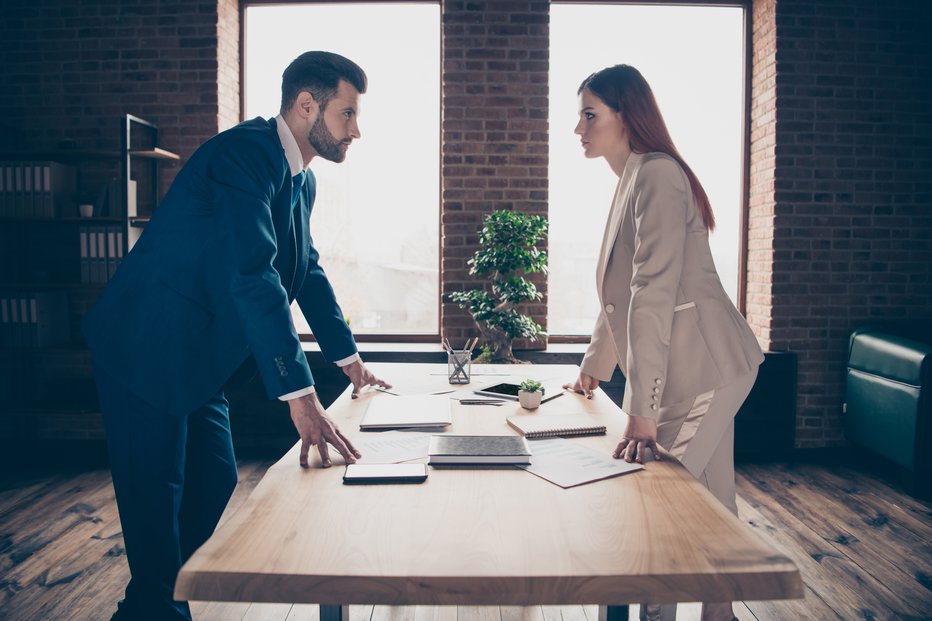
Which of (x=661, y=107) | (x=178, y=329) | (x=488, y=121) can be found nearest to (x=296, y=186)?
(x=178, y=329)

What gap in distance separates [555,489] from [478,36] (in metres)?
3.63

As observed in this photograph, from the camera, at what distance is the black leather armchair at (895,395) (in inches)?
130

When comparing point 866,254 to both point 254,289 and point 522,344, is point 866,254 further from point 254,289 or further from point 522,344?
point 254,289

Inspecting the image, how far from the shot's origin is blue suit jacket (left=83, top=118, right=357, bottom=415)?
1341 millimetres

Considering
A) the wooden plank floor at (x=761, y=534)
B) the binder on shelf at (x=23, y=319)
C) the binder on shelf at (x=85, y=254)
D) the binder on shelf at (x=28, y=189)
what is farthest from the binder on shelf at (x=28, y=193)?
the wooden plank floor at (x=761, y=534)

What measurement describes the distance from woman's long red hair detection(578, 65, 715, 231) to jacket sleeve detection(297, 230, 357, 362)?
941 millimetres

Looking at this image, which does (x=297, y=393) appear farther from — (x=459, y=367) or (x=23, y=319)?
(x=23, y=319)

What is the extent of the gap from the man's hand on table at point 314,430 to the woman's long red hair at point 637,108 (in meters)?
1.03

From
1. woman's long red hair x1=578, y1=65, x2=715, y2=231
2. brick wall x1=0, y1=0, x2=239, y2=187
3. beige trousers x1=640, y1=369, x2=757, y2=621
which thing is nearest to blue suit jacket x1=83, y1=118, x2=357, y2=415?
woman's long red hair x1=578, y1=65, x2=715, y2=231

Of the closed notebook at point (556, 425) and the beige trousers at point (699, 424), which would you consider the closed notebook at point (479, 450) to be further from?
the beige trousers at point (699, 424)

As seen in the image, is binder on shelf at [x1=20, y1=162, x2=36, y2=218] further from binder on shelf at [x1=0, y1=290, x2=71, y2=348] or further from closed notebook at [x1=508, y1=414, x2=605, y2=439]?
closed notebook at [x1=508, y1=414, x2=605, y2=439]

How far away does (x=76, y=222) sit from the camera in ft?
13.6

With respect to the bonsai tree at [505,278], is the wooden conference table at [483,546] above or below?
below

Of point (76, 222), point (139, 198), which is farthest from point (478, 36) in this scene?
point (76, 222)
